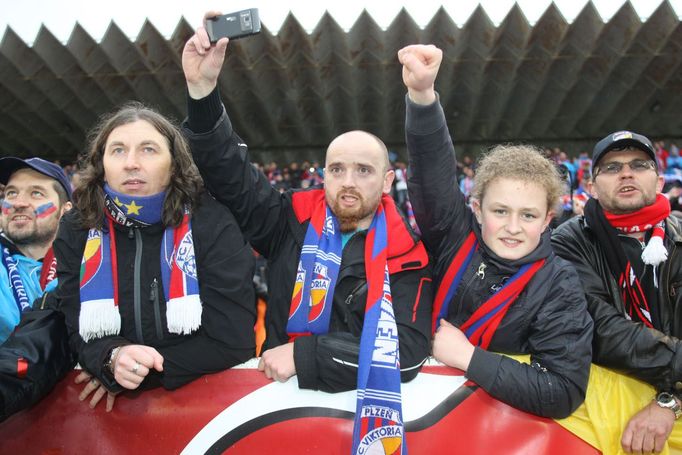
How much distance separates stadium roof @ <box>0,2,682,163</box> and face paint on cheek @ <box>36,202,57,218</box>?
10.1 m

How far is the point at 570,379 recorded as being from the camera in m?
2.05

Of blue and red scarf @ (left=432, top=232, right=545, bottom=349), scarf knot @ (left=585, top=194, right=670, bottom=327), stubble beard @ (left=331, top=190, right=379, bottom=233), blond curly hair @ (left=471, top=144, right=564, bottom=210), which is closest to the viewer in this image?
blue and red scarf @ (left=432, top=232, right=545, bottom=349)

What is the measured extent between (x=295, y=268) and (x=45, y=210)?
166cm

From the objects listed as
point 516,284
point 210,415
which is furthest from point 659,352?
point 210,415

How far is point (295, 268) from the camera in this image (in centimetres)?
239

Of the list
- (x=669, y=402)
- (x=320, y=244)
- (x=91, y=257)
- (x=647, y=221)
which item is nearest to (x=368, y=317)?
(x=320, y=244)

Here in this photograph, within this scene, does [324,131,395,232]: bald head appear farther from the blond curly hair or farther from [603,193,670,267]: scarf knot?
[603,193,670,267]: scarf knot

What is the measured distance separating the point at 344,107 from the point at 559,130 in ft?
21.4

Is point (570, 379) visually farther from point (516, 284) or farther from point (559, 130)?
point (559, 130)

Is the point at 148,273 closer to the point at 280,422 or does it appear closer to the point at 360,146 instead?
the point at 280,422

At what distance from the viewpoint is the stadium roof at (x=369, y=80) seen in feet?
42.5

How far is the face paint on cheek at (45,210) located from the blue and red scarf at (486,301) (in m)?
2.24

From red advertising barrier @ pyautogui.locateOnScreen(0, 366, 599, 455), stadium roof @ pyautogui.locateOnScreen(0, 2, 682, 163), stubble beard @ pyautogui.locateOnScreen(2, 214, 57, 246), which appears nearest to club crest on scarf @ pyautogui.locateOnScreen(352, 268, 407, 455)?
red advertising barrier @ pyautogui.locateOnScreen(0, 366, 599, 455)

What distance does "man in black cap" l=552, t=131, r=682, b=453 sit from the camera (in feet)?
7.25
